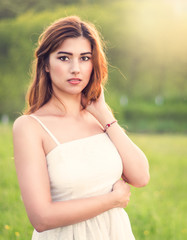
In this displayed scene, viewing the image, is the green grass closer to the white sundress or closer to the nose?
the white sundress

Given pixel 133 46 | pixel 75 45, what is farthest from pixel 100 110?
pixel 133 46

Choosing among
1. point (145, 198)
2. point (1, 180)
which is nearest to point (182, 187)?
point (145, 198)

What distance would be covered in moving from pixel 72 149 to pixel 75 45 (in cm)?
64

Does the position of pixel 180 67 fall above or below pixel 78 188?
below

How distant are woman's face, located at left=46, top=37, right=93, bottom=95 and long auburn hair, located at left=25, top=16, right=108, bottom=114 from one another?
36 mm

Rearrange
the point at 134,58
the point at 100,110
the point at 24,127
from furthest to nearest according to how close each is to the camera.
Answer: the point at 134,58 → the point at 100,110 → the point at 24,127

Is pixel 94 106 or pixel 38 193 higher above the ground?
pixel 94 106

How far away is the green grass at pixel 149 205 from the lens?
423 cm

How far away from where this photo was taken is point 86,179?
6.69ft

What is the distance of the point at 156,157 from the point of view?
9805mm

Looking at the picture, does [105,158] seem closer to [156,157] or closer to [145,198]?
[145,198]

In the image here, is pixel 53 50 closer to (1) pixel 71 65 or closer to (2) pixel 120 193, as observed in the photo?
(1) pixel 71 65

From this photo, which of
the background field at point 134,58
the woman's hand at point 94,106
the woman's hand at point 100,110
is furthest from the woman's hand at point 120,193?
the background field at point 134,58

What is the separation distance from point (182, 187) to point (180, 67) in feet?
66.3
